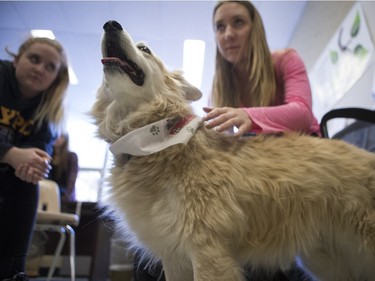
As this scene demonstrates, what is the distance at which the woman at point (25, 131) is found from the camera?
4.88 feet

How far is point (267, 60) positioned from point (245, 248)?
1.01 meters

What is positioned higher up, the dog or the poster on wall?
the poster on wall

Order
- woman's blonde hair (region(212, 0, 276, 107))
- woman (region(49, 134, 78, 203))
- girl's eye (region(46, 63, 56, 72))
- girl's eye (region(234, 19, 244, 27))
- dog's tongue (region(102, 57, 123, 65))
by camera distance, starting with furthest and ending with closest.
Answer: woman (region(49, 134, 78, 203)) < girl's eye (region(46, 63, 56, 72)) < girl's eye (region(234, 19, 244, 27)) < woman's blonde hair (region(212, 0, 276, 107)) < dog's tongue (region(102, 57, 123, 65))

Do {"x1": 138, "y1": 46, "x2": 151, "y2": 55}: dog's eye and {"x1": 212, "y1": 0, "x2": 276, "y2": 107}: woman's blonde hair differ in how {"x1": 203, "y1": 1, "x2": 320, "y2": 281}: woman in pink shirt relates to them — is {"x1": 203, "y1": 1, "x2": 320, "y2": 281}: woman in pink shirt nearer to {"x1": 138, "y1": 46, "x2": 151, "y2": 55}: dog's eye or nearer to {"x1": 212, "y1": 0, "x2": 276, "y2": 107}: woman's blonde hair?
{"x1": 212, "y1": 0, "x2": 276, "y2": 107}: woman's blonde hair

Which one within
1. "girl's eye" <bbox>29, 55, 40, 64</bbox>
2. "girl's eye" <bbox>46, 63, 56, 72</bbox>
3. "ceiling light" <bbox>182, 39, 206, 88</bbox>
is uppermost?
"ceiling light" <bbox>182, 39, 206, 88</bbox>

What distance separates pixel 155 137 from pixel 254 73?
75 cm

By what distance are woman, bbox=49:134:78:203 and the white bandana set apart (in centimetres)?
239

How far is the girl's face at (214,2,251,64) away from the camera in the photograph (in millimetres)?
1677

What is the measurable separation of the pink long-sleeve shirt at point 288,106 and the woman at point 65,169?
2408mm

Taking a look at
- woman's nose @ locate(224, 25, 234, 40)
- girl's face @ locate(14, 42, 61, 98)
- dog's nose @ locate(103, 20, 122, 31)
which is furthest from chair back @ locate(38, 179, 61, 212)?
woman's nose @ locate(224, 25, 234, 40)

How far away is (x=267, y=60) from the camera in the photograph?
1630 mm

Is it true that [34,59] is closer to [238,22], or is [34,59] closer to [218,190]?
[238,22]

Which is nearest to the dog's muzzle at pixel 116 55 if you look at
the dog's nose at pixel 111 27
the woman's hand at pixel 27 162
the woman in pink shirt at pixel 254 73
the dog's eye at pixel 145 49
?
the dog's nose at pixel 111 27

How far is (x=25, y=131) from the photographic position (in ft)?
5.74
